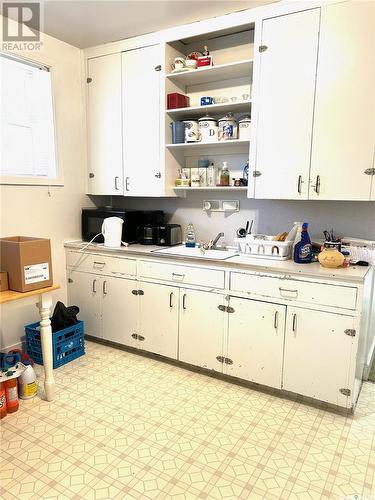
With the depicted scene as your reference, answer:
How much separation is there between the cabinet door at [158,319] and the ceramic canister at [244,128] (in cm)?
127

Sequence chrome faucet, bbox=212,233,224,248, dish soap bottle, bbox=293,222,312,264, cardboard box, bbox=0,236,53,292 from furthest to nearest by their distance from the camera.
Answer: chrome faucet, bbox=212,233,224,248 < dish soap bottle, bbox=293,222,312,264 < cardboard box, bbox=0,236,53,292

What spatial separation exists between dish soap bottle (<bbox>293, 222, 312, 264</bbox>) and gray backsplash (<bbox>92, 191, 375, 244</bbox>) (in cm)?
41

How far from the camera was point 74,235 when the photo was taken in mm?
3385

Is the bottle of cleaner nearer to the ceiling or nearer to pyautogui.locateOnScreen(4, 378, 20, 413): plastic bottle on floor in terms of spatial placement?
pyautogui.locateOnScreen(4, 378, 20, 413): plastic bottle on floor

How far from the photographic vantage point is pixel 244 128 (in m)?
2.69

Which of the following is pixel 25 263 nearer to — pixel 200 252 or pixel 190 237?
pixel 200 252

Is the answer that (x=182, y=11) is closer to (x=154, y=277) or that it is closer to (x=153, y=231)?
(x=153, y=231)

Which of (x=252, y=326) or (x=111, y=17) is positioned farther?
(x=111, y=17)

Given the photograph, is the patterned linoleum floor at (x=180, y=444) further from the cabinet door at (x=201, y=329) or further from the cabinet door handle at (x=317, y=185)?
the cabinet door handle at (x=317, y=185)

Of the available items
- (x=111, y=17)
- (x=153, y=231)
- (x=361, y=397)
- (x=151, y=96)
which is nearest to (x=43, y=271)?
(x=153, y=231)

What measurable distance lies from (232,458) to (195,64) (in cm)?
277

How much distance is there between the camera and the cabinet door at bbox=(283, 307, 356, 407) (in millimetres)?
2146

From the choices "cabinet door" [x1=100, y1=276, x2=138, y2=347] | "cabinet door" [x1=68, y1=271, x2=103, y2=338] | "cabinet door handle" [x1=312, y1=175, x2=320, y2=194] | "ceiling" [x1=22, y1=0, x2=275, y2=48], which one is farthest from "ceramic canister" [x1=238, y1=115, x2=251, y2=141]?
"cabinet door" [x1=68, y1=271, x2=103, y2=338]

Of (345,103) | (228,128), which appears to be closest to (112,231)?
(228,128)
